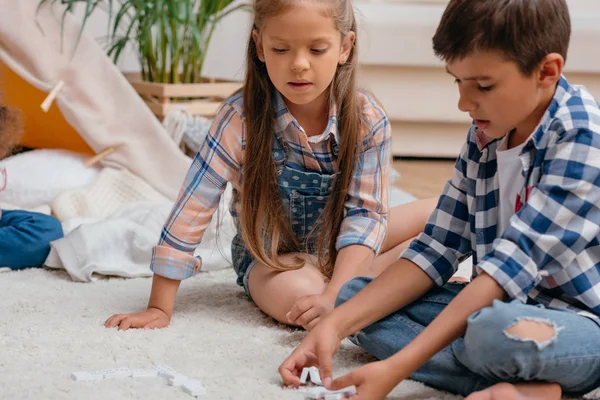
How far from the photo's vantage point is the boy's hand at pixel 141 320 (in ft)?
3.92

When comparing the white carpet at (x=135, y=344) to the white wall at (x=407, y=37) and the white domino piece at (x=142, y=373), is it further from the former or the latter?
the white wall at (x=407, y=37)

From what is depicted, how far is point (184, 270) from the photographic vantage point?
48.9 inches

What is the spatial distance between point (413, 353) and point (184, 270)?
0.46 meters

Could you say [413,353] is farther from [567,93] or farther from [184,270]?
[184,270]

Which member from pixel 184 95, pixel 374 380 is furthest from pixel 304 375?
pixel 184 95

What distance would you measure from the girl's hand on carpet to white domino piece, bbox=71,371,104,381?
29 cm

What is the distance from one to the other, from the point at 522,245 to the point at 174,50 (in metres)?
1.62

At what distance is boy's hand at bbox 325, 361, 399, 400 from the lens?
2.86 feet

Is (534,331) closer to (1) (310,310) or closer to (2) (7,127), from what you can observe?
(1) (310,310)

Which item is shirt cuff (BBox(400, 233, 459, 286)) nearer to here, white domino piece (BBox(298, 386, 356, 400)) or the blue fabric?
white domino piece (BBox(298, 386, 356, 400))

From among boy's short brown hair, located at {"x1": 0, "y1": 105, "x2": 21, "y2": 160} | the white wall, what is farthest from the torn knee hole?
the white wall

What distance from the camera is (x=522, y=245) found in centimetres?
89

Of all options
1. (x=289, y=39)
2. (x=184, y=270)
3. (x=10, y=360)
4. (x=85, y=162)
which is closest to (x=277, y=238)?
(x=184, y=270)

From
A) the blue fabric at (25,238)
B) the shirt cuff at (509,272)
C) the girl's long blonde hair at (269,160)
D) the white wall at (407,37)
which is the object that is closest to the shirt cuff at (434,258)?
the shirt cuff at (509,272)
